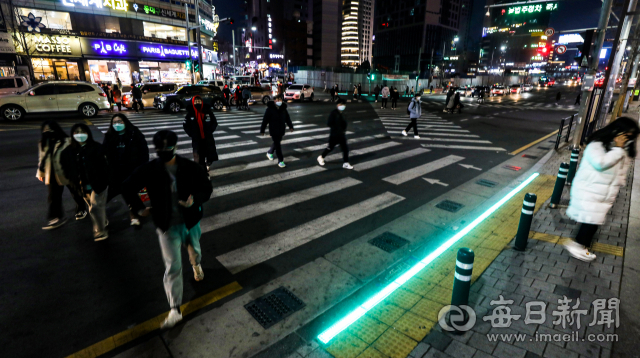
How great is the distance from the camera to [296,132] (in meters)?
14.3

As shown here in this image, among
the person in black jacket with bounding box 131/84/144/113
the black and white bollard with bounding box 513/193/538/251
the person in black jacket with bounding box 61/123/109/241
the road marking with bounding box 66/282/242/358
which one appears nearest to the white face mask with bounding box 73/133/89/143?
the person in black jacket with bounding box 61/123/109/241

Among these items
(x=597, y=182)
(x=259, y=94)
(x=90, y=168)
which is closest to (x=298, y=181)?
(x=90, y=168)

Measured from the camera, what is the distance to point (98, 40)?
3350 cm

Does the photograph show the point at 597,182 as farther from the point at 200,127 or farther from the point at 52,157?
the point at 52,157

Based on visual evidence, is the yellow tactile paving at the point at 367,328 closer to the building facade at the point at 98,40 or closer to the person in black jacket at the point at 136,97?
the person in black jacket at the point at 136,97

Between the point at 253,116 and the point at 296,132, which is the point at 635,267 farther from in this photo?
the point at 253,116

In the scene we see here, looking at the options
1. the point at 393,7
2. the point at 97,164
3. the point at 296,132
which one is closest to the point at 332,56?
the point at 393,7

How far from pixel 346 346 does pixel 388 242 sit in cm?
227

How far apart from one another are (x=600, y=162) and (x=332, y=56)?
5042 inches

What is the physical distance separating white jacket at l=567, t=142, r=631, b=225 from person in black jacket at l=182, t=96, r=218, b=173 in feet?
20.8

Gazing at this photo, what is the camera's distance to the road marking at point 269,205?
563cm

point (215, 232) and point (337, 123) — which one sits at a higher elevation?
point (337, 123)

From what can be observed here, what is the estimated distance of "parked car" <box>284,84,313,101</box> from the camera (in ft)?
101

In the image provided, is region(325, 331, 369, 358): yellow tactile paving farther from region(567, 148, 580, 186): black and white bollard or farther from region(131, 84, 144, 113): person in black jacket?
region(131, 84, 144, 113): person in black jacket
